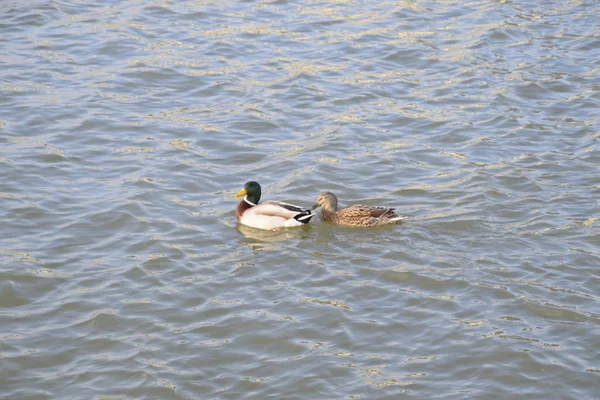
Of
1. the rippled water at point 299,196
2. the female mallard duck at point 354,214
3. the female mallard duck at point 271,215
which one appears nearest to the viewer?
the rippled water at point 299,196

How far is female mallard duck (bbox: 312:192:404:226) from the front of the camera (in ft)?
36.2

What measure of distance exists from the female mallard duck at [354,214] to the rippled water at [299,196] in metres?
0.14

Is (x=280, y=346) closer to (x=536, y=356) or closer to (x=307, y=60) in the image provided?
(x=536, y=356)

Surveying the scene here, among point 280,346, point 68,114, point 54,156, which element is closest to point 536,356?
point 280,346

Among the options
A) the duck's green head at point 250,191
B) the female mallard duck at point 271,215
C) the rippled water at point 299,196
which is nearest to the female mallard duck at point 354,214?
the rippled water at point 299,196

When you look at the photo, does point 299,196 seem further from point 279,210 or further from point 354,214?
point 354,214

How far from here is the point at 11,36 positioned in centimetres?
1639

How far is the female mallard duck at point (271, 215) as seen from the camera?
11289 mm

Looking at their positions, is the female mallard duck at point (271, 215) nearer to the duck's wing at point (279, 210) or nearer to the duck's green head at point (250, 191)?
the duck's wing at point (279, 210)

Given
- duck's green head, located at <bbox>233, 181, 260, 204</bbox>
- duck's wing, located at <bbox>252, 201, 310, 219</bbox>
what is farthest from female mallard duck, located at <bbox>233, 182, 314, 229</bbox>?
duck's green head, located at <bbox>233, 181, 260, 204</bbox>

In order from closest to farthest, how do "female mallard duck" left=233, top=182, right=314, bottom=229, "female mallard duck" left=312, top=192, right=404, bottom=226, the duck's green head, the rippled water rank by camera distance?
the rippled water → "female mallard duck" left=312, top=192, right=404, bottom=226 → "female mallard duck" left=233, top=182, right=314, bottom=229 → the duck's green head

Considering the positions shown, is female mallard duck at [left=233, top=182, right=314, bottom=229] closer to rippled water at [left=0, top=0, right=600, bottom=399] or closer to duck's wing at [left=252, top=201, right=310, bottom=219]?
duck's wing at [left=252, top=201, right=310, bottom=219]

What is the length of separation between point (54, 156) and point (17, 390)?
202 inches

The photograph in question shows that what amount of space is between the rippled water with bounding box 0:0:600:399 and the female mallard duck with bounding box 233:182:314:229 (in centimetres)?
15
